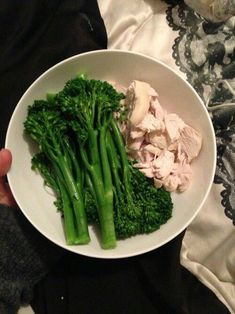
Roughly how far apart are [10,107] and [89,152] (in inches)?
10.0

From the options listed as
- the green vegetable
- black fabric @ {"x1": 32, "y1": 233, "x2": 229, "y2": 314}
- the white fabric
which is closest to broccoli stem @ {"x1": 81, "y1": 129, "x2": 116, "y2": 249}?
the green vegetable

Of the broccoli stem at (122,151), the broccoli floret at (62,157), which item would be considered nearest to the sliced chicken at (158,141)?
the broccoli stem at (122,151)

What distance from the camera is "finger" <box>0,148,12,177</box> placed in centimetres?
82

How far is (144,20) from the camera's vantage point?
1.04 m

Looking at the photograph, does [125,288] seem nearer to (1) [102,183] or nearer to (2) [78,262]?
(2) [78,262]

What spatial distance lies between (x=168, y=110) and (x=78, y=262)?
39cm

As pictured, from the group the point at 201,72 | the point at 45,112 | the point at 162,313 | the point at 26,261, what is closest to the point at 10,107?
the point at 45,112

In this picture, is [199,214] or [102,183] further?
[199,214]

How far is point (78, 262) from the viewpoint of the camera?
92 cm

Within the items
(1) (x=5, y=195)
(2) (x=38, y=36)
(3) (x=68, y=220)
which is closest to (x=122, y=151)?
(3) (x=68, y=220)

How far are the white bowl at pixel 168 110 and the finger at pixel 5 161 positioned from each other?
0.05ft

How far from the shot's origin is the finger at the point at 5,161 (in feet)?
2.69

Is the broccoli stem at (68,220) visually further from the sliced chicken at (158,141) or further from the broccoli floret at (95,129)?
the sliced chicken at (158,141)

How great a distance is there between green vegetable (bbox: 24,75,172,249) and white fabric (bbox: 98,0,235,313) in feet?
0.44
